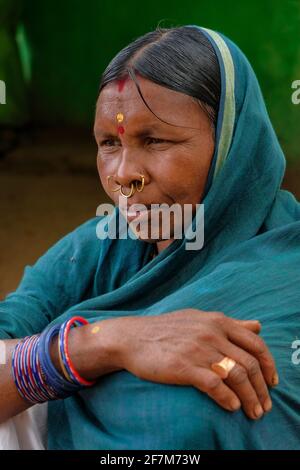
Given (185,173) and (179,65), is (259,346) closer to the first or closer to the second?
(185,173)

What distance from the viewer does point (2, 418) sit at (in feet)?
7.34

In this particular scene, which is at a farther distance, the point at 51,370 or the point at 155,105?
the point at 155,105

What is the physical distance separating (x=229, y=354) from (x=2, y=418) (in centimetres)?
62

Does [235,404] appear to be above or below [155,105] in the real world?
below

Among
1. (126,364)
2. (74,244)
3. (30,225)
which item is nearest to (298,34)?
(30,225)

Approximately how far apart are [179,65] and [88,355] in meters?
0.78

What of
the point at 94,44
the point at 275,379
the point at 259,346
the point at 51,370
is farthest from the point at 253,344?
Answer: the point at 94,44

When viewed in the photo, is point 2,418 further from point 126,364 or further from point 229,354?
point 229,354

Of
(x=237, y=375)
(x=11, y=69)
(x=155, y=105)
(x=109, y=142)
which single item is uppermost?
(x=155, y=105)

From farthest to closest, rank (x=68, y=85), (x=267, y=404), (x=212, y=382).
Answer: (x=68, y=85) < (x=267, y=404) < (x=212, y=382)

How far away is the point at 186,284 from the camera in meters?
2.39

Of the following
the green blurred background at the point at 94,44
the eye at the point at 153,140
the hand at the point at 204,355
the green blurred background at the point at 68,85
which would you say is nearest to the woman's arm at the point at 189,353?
the hand at the point at 204,355

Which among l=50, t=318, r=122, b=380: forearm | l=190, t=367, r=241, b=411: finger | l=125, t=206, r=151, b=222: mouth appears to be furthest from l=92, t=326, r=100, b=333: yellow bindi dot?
l=125, t=206, r=151, b=222: mouth
